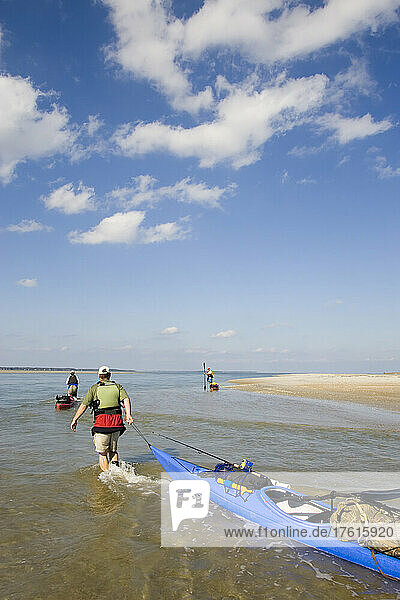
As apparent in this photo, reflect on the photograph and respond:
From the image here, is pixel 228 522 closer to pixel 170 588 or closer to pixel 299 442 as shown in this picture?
pixel 170 588

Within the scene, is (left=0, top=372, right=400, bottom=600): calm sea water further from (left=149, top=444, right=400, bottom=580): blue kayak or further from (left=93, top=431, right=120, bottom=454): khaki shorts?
(left=93, top=431, right=120, bottom=454): khaki shorts

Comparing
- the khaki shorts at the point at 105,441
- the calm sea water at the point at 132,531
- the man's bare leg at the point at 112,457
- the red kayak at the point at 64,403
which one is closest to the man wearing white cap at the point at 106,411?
the khaki shorts at the point at 105,441

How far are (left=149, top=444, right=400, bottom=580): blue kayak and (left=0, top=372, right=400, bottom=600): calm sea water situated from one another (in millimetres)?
212

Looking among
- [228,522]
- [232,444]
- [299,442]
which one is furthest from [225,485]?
[299,442]

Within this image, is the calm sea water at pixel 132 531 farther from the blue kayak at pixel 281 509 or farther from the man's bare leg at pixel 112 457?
the man's bare leg at pixel 112 457

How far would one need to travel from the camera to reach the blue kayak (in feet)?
16.8

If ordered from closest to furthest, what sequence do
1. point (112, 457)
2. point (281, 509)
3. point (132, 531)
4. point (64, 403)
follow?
point (281, 509) → point (132, 531) → point (112, 457) → point (64, 403)

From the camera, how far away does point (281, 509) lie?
20.0 ft

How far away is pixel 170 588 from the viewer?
4746mm

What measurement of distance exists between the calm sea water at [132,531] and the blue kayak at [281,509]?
0.70ft

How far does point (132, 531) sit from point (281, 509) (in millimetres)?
2411

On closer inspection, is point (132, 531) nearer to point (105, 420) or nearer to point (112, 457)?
point (105, 420)

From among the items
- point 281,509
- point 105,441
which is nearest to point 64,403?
point 105,441

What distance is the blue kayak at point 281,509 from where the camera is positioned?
5121 millimetres
